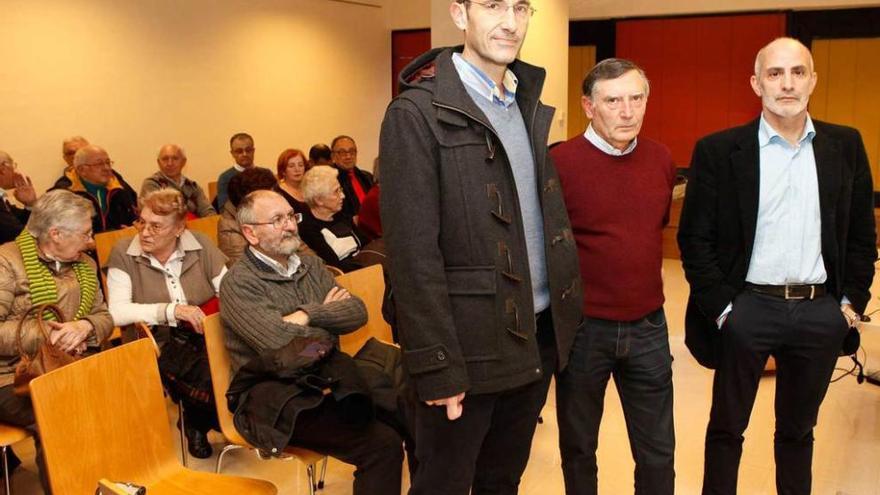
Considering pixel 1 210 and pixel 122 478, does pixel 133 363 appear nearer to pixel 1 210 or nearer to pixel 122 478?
pixel 122 478

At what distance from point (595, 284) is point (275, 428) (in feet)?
3.44

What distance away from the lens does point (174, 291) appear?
3.54 m

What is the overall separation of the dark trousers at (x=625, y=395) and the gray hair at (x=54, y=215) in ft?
6.02

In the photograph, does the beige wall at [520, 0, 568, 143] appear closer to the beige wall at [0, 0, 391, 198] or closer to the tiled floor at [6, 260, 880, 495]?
the tiled floor at [6, 260, 880, 495]

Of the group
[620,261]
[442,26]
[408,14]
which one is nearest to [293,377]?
[620,261]

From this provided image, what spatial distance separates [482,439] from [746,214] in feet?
3.68

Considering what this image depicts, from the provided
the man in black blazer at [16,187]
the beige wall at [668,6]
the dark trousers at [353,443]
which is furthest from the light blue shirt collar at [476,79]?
the beige wall at [668,6]

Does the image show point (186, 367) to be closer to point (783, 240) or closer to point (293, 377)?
point (293, 377)

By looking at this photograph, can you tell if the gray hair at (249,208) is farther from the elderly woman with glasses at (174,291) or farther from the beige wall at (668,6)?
the beige wall at (668,6)

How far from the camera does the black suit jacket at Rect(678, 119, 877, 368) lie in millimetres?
2467

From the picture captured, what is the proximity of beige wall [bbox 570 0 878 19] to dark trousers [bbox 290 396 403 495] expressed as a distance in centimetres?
642

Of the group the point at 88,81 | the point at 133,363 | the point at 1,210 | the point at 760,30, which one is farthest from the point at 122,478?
the point at 760,30

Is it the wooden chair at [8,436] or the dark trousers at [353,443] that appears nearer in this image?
the dark trousers at [353,443]

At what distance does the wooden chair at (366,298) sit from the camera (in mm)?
3346
